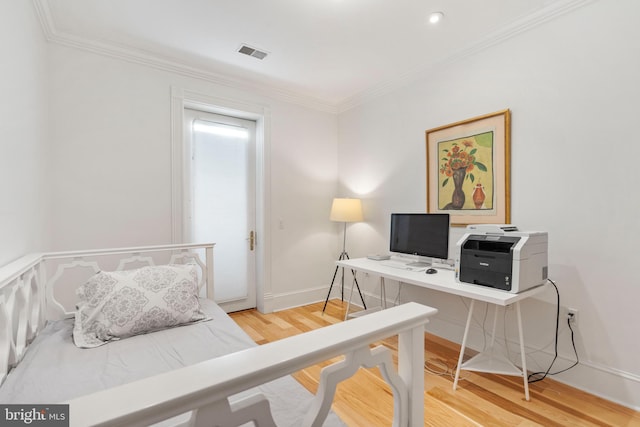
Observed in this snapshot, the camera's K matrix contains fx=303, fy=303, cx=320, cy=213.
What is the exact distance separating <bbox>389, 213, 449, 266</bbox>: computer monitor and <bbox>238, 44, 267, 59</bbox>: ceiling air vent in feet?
6.46

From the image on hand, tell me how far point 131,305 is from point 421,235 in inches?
88.2

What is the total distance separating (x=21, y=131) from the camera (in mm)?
1756

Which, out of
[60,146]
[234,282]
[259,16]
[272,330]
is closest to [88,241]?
[60,146]

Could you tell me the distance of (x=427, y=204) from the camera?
2.99 m

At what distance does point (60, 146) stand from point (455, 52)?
344 cm

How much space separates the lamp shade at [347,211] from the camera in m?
3.47

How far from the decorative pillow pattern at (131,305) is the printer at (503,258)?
1.79 meters

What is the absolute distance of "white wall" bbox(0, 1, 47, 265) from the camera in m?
1.51

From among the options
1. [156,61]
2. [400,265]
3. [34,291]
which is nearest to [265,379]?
[34,291]

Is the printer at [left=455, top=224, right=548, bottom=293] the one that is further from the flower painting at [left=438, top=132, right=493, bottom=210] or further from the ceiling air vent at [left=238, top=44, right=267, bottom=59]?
Answer: the ceiling air vent at [left=238, top=44, right=267, bottom=59]

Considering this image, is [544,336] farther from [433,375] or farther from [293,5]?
[293,5]

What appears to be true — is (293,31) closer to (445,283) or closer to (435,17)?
(435,17)

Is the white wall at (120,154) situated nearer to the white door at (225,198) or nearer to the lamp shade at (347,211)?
the white door at (225,198)

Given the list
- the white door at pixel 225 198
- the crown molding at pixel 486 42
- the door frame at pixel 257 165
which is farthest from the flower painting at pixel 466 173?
the white door at pixel 225 198
